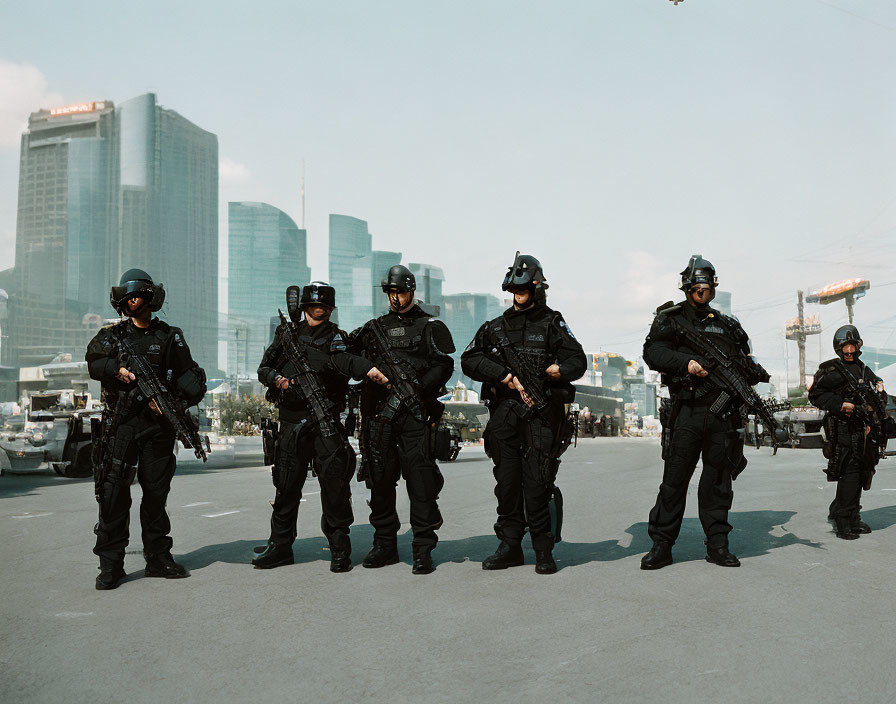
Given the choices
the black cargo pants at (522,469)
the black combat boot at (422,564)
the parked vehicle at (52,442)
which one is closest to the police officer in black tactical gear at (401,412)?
the black combat boot at (422,564)

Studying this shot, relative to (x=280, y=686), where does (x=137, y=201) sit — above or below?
above

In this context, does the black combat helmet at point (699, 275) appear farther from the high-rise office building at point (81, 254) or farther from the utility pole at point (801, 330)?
the high-rise office building at point (81, 254)

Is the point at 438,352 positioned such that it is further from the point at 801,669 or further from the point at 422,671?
the point at 801,669

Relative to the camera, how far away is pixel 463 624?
4438 mm

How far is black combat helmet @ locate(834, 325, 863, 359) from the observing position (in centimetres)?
777

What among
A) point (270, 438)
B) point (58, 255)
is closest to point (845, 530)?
point (270, 438)

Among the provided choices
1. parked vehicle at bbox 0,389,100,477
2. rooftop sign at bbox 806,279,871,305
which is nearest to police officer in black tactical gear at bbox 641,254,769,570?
parked vehicle at bbox 0,389,100,477

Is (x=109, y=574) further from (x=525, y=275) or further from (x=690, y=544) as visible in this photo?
(x=690, y=544)

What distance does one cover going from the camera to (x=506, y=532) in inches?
237

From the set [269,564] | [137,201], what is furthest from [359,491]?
[137,201]

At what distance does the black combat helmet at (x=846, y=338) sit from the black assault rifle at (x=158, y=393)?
6.16 m

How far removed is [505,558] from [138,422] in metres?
2.93

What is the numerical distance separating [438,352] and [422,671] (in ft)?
9.60

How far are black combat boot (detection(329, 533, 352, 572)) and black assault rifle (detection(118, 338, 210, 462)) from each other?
131 centimetres
